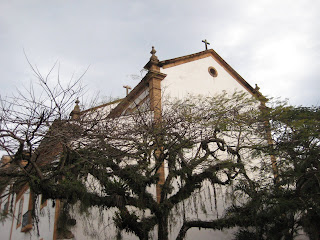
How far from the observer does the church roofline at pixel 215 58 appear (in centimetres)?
1276

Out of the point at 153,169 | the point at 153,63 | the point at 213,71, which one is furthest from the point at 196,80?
the point at 153,169

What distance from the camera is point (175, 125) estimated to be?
866 centimetres

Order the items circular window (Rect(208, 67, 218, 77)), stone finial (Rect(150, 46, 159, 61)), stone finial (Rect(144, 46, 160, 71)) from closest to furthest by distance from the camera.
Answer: stone finial (Rect(144, 46, 160, 71))
stone finial (Rect(150, 46, 159, 61))
circular window (Rect(208, 67, 218, 77))

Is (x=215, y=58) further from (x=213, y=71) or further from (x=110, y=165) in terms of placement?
(x=110, y=165)

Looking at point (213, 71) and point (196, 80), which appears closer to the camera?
point (196, 80)

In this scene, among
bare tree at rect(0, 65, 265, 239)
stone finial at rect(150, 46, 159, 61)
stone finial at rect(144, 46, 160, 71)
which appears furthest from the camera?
stone finial at rect(150, 46, 159, 61)

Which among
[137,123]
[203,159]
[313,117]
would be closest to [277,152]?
[313,117]

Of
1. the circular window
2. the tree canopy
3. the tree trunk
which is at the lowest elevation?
the tree trunk

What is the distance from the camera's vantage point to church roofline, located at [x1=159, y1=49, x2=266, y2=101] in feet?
41.9

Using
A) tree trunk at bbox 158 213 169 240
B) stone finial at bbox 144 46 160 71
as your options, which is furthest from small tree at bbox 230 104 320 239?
stone finial at bbox 144 46 160 71

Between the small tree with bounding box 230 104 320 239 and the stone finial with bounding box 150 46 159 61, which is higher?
the stone finial with bounding box 150 46 159 61

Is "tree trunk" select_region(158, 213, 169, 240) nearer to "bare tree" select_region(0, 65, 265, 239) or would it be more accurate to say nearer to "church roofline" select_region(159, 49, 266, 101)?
"bare tree" select_region(0, 65, 265, 239)

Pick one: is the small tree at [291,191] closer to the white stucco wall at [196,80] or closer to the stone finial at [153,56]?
the white stucco wall at [196,80]

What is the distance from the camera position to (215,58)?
14531 millimetres
